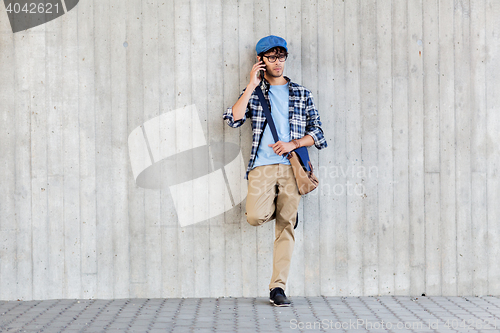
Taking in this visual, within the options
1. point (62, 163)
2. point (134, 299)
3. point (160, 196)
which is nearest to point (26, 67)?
point (62, 163)

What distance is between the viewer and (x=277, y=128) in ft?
11.4

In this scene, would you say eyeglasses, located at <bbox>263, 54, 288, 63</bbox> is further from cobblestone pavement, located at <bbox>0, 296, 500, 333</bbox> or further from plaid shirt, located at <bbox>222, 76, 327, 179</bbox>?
cobblestone pavement, located at <bbox>0, 296, 500, 333</bbox>

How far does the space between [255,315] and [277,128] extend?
1.36 meters

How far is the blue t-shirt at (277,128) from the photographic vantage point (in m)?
3.46

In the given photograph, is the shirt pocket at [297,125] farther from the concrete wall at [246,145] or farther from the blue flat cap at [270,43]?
the blue flat cap at [270,43]

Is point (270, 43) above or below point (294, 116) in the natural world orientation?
above

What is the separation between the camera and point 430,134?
12.2ft

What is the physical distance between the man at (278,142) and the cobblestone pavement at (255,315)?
1.06ft

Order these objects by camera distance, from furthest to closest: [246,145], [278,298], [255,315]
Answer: [246,145]
[278,298]
[255,315]

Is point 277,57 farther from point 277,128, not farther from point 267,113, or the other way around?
point 277,128

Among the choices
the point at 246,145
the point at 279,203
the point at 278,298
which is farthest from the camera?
the point at 246,145

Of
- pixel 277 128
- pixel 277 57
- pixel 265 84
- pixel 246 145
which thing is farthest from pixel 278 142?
pixel 277 57

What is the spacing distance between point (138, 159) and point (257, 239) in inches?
44.9

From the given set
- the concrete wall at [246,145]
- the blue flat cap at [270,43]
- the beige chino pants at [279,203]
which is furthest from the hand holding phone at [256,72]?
the beige chino pants at [279,203]
